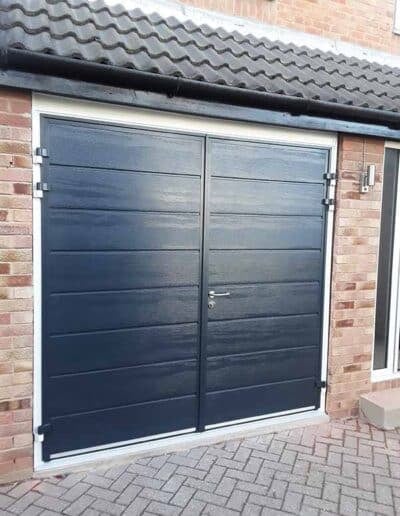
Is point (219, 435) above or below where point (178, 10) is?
below

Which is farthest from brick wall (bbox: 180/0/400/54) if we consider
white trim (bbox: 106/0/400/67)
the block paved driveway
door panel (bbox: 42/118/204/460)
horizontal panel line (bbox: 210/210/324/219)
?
the block paved driveway

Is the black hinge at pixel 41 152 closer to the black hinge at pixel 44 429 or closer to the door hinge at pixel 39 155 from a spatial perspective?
the door hinge at pixel 39 155

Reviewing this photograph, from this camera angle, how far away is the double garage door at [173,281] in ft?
10.9

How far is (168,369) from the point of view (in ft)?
12.3

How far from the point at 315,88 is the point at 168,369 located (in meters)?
2.63

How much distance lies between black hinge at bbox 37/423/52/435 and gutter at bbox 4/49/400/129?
243 cm

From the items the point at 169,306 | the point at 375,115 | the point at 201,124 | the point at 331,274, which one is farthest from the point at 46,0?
the point at 331,274

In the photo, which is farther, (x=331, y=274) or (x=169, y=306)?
(x=331, y=274)

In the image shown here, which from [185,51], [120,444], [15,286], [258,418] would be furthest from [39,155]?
[258,418]

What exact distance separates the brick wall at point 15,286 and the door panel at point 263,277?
143 cm

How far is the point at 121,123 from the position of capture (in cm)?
338

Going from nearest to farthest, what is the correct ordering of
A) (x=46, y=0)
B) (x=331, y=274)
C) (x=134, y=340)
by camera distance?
(x=46, y=0)
(x=134, y=340)
(x=331, y=274)

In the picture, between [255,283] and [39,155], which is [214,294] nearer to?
[255,283]

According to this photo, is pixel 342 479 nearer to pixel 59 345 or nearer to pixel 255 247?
pixel 255 247
